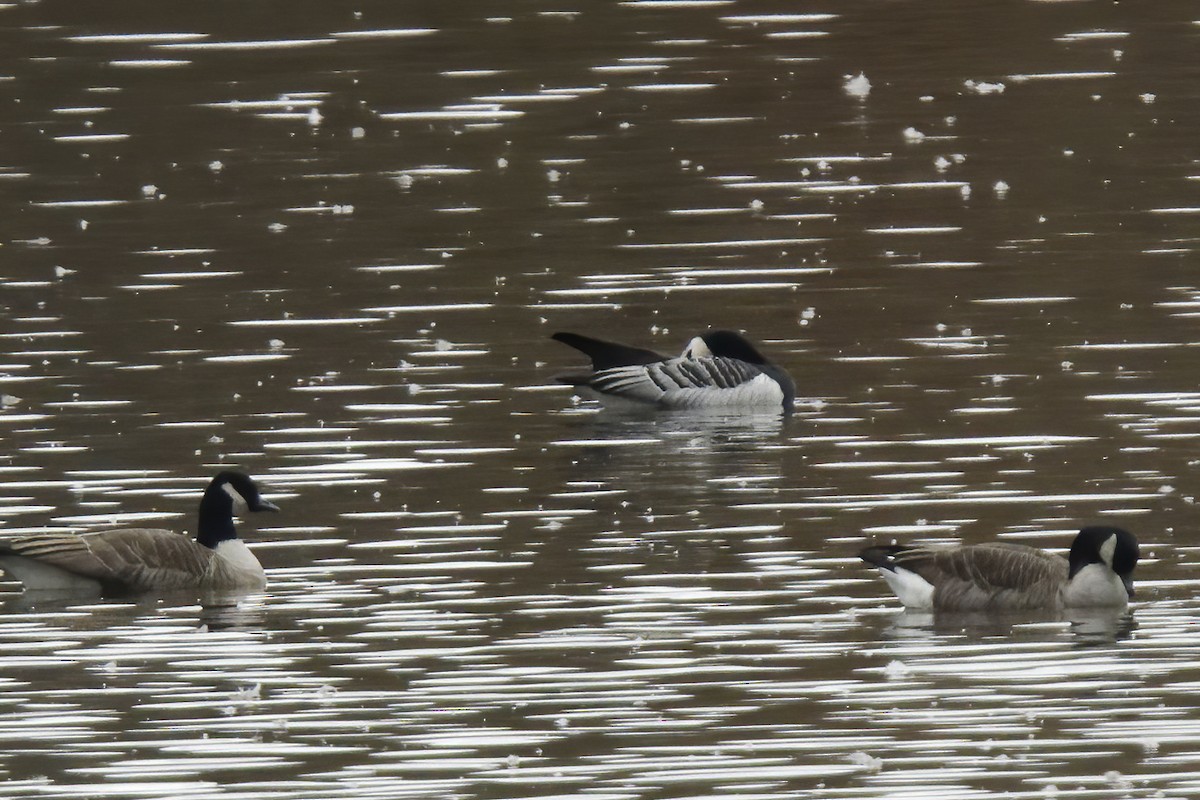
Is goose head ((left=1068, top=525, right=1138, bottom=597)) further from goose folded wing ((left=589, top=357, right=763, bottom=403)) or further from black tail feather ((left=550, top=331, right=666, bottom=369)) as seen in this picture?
black tail feather ((left=550, top=331, right=666, bottom=369))

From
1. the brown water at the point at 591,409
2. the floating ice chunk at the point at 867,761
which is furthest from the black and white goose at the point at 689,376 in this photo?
the floating ice chunk at the point at 867,761

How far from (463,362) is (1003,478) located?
624 cm

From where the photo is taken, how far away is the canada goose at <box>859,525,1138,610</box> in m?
14.6

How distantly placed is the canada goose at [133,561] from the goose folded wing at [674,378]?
221 inches

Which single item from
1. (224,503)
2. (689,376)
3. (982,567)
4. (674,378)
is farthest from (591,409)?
(982,567)

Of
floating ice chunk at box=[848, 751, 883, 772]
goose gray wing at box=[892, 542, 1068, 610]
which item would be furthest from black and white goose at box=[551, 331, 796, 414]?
floating ice chunk at box=[848, 751, 883, 772]

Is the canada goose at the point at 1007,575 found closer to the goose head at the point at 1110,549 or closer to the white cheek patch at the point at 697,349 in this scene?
the goose head at the point at 1110,549

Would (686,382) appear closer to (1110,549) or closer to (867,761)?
(1110,549)

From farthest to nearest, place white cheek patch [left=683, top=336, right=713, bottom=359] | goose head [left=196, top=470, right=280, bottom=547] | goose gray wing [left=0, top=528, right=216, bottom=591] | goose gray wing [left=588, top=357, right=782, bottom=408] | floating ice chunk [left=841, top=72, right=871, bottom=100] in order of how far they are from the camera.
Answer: floating ice chunk [left=841, top=72, right=871, bottom=100], white cheek patch [left=683, top=336, right=713, bottom=359], goose gray wing [left=588, top=357, right=782, bottom=408], goose head [left=196, top=470, right=280, bottom=547], goose gray wing [left=0, top=528, right=216, bottom=591]

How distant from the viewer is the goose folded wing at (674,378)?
21.2 m

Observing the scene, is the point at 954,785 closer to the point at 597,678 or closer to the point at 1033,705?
the point at 1033,705

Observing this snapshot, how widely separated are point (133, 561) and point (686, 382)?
6.64 meters

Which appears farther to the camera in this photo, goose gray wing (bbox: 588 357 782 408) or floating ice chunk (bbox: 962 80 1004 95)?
floating ice chunk (bbox: 962 80 1004 95)

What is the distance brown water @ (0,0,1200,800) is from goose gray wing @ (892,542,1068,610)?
0.23 metres
